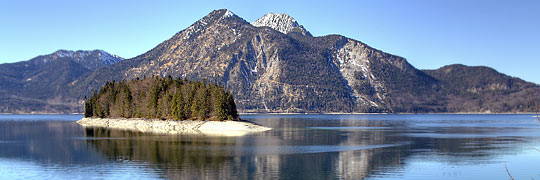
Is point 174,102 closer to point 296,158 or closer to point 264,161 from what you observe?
point 296,158

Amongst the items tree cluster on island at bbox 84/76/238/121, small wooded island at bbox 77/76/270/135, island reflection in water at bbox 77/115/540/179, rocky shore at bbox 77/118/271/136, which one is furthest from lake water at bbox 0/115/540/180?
tree cluster on island at bbox 84/76/238/121

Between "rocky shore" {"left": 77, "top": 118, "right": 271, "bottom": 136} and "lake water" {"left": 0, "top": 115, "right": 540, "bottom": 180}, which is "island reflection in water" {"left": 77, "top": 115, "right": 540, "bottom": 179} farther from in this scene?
"rocky shore" {"left": 77, "top": 118, "right": 271, "bottom": 136}

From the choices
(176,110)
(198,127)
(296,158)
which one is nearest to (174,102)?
(176,110)

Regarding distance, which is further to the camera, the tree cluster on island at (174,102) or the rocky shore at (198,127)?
the tree cluster on island at (174,102)

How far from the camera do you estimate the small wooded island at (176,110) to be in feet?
482

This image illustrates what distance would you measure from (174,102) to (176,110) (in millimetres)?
2758

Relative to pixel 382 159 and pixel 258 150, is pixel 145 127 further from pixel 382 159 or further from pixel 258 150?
pixel 382 159

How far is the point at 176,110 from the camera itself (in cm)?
15912

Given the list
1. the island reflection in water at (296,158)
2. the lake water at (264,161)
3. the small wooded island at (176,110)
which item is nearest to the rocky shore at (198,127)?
the small wooded island at (176,110)

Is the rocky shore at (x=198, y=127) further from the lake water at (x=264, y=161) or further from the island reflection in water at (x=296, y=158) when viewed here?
the lake water at (x=264, y=161)

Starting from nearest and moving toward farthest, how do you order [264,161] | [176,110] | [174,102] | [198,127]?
[264,161]
[198,127]
[176,110]
[174,102]

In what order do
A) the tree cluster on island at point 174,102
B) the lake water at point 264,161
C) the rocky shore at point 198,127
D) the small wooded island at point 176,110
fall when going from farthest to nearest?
1. the tree cluster on island at point 174,102
2. the small wooded island at point 176,110
3. the rocky shore at point 198,127
4. the lake water at point 264,161

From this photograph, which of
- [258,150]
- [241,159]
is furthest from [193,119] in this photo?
[241,159]

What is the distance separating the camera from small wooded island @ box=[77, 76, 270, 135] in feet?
482
